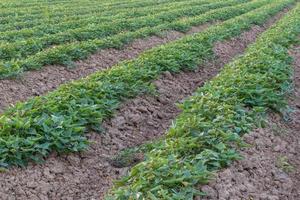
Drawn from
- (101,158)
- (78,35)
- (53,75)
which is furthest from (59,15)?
(101,158)

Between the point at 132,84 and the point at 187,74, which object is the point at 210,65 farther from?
the point at 132,84

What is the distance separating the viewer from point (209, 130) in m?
5.93

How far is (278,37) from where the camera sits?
42.2 ft

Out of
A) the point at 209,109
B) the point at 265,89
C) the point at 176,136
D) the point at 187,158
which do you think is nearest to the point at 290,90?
the point at 265,89

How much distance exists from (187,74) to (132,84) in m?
2.25

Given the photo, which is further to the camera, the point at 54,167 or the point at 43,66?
the point at 43,66

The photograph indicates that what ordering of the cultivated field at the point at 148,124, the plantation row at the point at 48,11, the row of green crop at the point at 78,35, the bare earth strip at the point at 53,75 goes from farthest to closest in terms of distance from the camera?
the plantation row at the point at 48,11, the row of green crop at the point at 78,35, the bare earth strip at the point at 53,75, the cultivated field at the point at 148,124

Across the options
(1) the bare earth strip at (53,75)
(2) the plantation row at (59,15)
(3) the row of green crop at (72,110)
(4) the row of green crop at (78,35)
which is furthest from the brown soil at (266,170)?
(2) the plantation row at (59,15)

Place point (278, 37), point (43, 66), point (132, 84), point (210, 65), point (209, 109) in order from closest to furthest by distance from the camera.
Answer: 1. point (209, 109)
2. point (132, 84)
3. point (43, 66)
4. point (210, 65)
5. point (278, 37)

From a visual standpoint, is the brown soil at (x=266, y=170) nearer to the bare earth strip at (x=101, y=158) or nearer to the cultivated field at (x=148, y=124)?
the cultivated field at (x=148, y=124)

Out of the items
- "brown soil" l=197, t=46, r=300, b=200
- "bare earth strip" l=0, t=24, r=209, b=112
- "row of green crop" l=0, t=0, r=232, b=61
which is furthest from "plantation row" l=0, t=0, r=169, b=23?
"brown soil" l=197, t=46, r=300, b=200

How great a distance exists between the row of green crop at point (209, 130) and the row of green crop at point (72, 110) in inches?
42.3

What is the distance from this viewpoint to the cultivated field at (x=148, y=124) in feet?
17.2

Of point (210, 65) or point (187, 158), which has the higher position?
point (187, 158)
